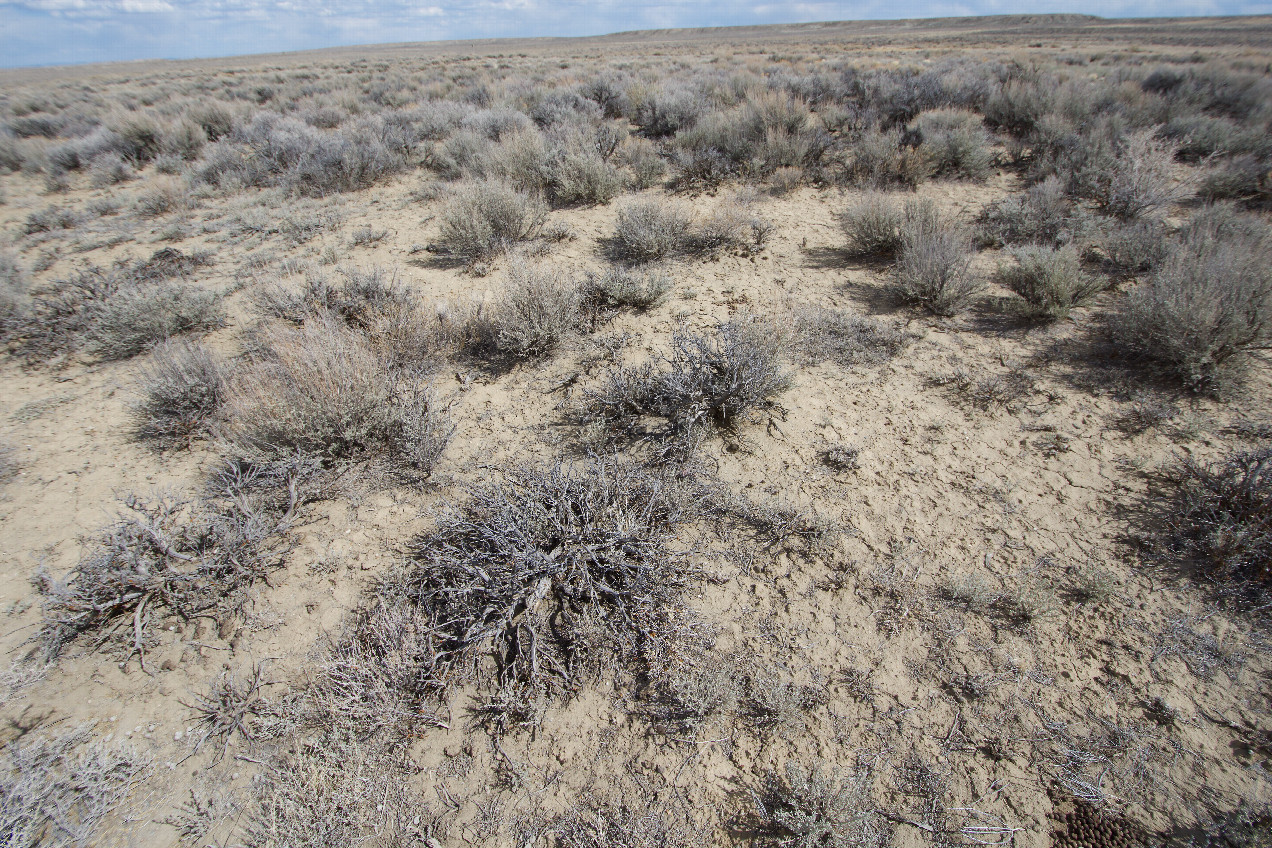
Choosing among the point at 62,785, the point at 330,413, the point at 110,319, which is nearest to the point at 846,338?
the point at 330,413

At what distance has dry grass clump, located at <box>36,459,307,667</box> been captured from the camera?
8.32 ft

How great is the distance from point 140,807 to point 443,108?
42.2 ft

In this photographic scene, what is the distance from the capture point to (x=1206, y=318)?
3.45 meters

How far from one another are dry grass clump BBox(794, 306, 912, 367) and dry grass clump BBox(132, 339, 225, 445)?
455cm

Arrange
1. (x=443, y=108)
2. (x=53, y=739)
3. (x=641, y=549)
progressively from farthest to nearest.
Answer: (x=443, y=108)
(x=641, y=549)
(x=53, y=739)

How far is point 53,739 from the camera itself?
2.22 metres

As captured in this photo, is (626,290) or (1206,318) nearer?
(1206,318)

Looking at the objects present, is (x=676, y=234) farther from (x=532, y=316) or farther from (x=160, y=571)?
(x=160, y=571)

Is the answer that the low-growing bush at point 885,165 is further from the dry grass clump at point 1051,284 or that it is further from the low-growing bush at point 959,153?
the dry grass clump at point 1051,284

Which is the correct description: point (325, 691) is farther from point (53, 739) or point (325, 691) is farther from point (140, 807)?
point (53, 739)

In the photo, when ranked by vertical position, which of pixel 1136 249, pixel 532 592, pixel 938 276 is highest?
pixel 1136 249

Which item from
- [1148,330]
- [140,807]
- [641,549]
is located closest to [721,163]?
[1148,330]

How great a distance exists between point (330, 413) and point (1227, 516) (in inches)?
194

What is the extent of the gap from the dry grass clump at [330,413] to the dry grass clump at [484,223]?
8.92ft
